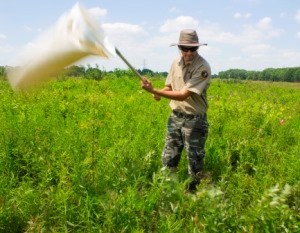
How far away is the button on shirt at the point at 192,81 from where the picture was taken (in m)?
4.00

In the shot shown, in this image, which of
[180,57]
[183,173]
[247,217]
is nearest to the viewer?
[247,217]

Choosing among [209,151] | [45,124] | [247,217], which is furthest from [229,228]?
[45,124]

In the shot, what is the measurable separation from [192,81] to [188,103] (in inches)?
10.2

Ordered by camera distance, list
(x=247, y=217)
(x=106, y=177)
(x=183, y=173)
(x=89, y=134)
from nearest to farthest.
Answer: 1. (x=247, y=217)
2. (x=106, y=177)
3. (x=183, y=173)
4. (x=89, y=134)

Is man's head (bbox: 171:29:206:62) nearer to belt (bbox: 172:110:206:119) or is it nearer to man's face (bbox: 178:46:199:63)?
man's face (bbox: 178:46:199:63)

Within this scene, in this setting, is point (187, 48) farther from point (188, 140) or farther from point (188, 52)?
point (188, 140)

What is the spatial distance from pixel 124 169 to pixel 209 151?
1.76 metres

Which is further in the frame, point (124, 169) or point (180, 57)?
point (180, 57)

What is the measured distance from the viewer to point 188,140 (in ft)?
13.8

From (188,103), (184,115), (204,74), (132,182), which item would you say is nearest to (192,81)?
(204,74)

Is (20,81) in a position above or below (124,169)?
above

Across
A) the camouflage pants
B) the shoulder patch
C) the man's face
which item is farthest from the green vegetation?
the man's face

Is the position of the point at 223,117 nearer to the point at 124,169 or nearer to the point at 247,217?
the point at 124,169

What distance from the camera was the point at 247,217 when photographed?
3.00 m
